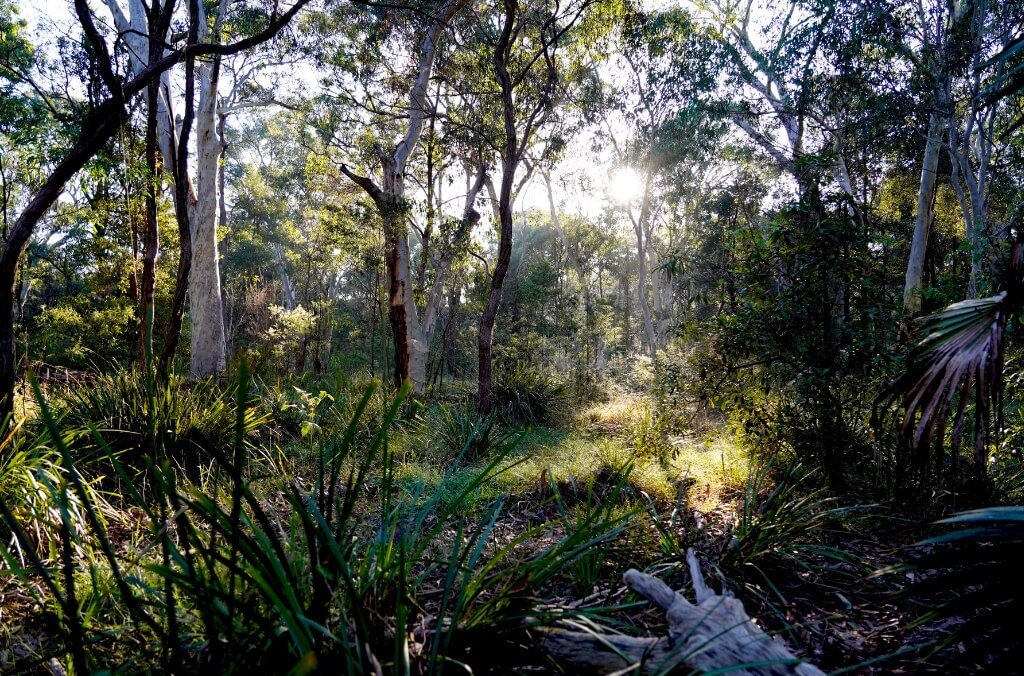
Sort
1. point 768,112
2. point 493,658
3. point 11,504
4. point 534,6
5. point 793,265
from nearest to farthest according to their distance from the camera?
point 493,658, point 11,504, point 793,265, point 534,6, point 768,112

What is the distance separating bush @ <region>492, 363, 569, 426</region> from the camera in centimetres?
880

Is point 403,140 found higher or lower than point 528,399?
higher

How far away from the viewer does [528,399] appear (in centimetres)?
918

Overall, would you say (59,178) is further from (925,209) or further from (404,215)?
(925,209)

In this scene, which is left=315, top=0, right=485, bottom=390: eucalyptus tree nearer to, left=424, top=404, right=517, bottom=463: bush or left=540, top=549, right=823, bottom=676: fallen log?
left=424, top=404, right=517, bottom=463: bush

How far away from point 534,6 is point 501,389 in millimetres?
6724

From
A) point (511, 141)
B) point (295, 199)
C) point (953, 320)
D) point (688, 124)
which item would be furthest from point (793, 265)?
point (295, 199)

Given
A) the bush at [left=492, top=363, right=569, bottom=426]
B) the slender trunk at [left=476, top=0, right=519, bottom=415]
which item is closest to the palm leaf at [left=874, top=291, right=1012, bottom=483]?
the slender trunk at [left=476, top=0, right=519, bottom=415]

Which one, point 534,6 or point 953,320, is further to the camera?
point 534,6

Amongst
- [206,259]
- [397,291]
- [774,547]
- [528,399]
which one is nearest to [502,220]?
Result: [397,291]

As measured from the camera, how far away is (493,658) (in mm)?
1313

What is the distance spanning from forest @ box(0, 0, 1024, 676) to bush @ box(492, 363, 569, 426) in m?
0.08

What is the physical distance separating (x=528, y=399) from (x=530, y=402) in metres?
0.06

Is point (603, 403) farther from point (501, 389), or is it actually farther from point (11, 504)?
point (11, 504)
